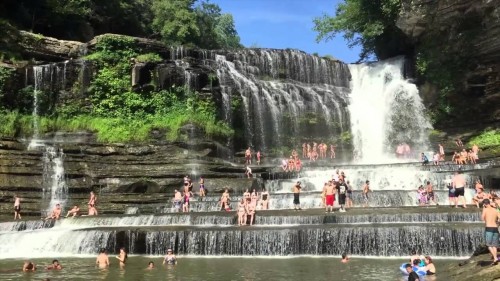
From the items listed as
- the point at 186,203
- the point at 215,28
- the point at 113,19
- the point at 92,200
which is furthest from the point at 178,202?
the point at 215,28

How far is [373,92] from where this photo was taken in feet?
139

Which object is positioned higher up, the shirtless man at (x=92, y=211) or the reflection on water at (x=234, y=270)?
the shirtless man at (x=92, y=211)

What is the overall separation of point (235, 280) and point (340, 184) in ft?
34.6

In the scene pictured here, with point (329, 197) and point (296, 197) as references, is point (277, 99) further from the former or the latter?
point (329, 197)

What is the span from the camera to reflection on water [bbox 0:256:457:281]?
40.8 feet

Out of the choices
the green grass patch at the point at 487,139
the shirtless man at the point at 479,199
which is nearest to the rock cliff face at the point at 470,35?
the green grass patch at the point at 487,139

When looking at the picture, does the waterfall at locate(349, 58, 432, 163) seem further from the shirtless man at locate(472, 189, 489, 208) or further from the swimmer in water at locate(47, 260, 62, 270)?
the swimmer in water at locate(47, 260, 62, 270)

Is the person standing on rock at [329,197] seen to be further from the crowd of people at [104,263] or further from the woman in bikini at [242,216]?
the crowd of people at [104,263]

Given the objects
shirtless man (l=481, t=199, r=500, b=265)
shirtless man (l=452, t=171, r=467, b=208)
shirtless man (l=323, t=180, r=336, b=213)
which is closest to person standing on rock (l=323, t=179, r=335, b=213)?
shirtless man (l=323, t=180, r=336, b=213)

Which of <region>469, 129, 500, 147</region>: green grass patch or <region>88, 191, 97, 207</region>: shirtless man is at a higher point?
<region>469, 129, 500, 147</region>: green grass patch

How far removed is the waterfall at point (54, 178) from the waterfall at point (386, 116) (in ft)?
68.9

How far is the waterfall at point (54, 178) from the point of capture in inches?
1025

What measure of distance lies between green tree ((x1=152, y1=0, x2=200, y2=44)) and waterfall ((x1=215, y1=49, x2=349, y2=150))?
13.6m

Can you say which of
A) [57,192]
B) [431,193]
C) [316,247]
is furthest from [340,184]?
[57,192]
